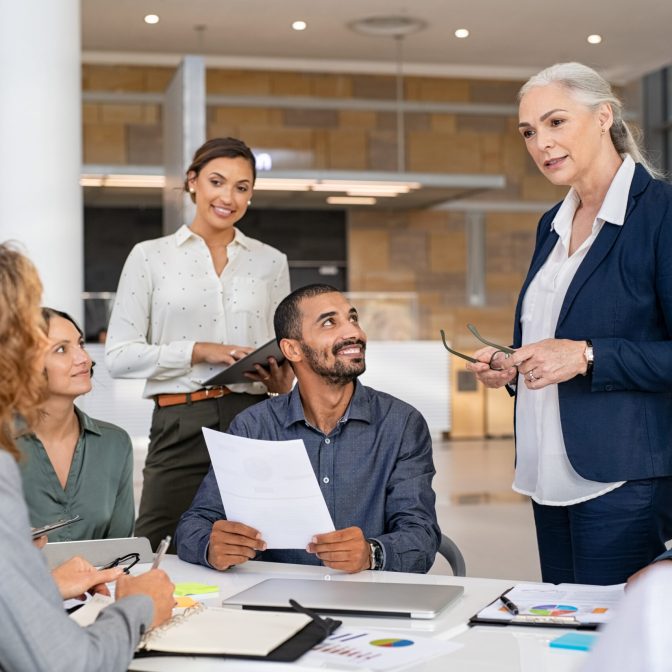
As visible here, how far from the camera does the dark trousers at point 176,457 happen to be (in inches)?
129

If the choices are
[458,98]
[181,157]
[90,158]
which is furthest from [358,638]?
[458,98]

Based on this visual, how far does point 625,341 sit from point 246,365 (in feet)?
3.80

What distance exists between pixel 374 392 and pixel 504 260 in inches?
402

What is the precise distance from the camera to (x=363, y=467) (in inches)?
101

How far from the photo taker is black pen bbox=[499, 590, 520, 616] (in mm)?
1733

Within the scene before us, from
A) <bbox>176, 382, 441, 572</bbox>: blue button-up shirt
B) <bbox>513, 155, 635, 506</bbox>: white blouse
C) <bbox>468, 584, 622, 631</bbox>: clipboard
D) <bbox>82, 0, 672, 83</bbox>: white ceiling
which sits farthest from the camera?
<bbox>82, 0, 672, 83</bbox>: white ceiling

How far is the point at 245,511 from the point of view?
2.22 metres

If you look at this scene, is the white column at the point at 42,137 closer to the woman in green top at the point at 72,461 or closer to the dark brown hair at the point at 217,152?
the dark brown hair at the point at 217,152

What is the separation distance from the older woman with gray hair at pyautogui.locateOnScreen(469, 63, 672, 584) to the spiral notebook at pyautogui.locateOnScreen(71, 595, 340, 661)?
83 centimetres

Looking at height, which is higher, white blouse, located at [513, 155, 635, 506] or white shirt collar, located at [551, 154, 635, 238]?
white shirt collar, located at [551, 154, 635, 238]

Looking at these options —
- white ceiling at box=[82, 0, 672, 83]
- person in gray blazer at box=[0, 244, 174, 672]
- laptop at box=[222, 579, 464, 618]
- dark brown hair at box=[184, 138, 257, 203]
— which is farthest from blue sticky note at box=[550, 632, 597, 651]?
white ceiling at box=[82, 0, 672, 83]

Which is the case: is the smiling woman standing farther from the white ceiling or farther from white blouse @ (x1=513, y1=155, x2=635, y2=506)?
the white ceiling

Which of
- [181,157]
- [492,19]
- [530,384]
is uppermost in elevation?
[492,19]

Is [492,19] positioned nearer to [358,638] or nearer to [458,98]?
[458,98]
